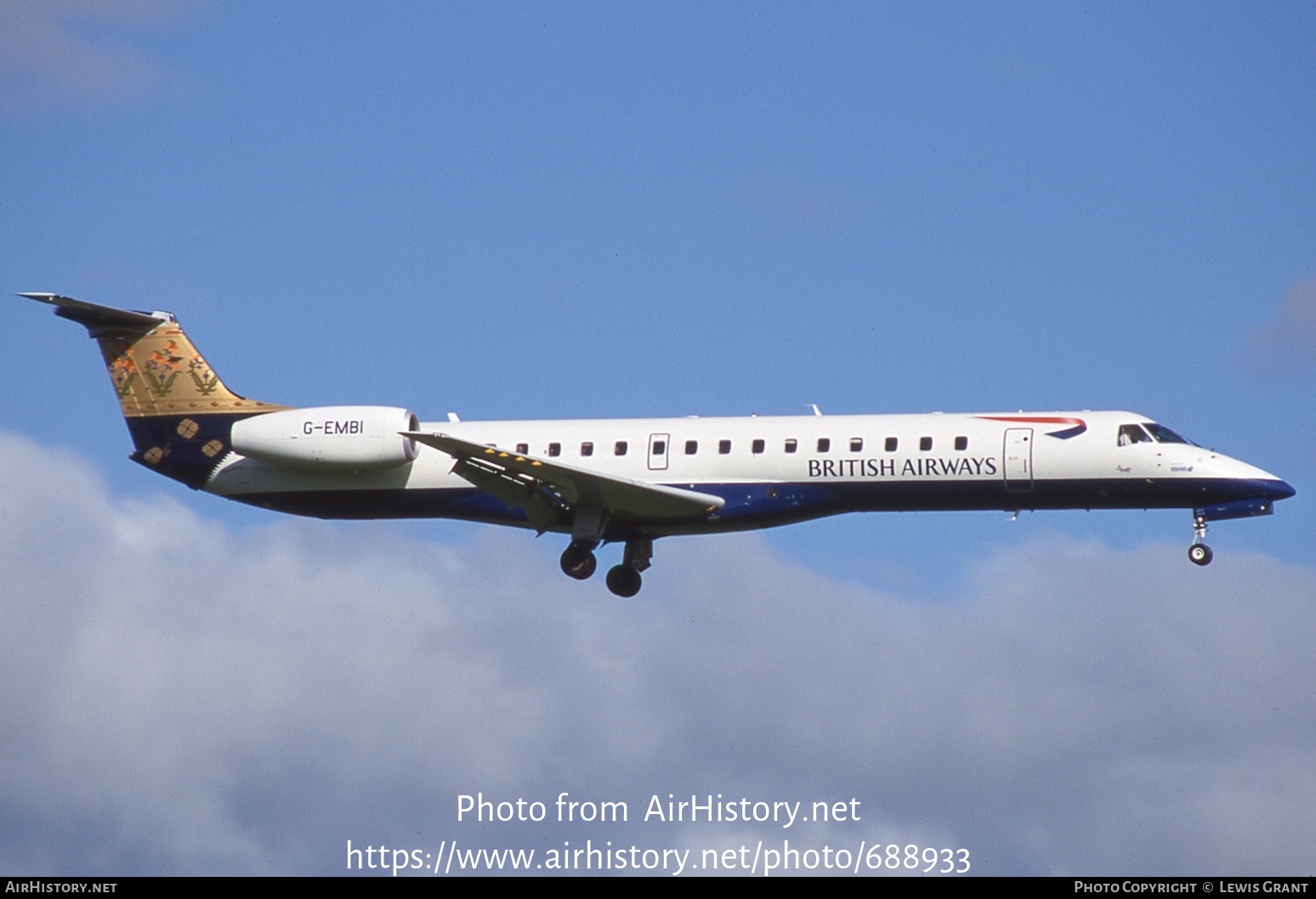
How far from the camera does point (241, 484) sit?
4112cm

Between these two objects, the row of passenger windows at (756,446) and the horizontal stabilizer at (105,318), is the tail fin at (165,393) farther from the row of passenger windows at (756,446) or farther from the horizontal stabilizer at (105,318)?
the row of passenger windows at (756,446)

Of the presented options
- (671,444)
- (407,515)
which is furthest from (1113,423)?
(407,515)

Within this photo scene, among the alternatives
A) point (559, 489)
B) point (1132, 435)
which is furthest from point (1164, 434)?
point (559, 489)

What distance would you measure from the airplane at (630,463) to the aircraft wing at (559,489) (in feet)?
0.14

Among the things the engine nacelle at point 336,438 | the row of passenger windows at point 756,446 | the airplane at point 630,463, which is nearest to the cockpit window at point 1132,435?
the airplane at point 630,463

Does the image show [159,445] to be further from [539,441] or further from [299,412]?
[539,441]

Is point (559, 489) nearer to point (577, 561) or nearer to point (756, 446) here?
point (577, 561)

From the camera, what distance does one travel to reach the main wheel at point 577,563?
3975cm
